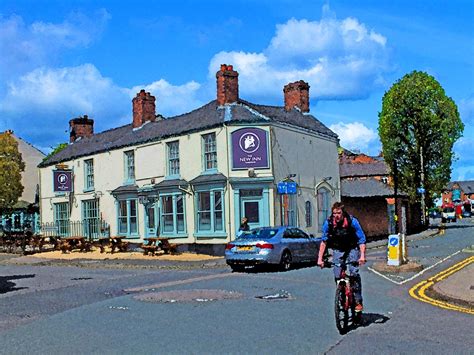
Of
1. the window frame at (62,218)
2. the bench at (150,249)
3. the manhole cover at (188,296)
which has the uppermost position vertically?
the window frame at (62,218)

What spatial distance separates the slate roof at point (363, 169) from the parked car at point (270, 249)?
57505 mm

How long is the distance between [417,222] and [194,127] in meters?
31.1

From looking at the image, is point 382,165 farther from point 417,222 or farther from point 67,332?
point 67,332

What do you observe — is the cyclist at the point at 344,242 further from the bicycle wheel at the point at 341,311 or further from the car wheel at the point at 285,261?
the car wheel at the point at 285,261

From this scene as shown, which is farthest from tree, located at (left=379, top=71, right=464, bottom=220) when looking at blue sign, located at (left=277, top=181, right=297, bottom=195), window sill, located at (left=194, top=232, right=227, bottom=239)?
window sill, located at (left=194, top=232, right=227, bottom=239)

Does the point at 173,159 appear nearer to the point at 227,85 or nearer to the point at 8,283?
the point at 227,85

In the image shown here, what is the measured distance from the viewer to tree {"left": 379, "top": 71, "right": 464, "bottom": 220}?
46.6 m

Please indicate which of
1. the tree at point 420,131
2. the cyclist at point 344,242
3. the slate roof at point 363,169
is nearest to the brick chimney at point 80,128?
the tree at point 420,131

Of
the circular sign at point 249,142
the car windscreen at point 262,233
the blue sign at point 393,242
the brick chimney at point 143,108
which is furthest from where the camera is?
the brick chimney at point 143,108

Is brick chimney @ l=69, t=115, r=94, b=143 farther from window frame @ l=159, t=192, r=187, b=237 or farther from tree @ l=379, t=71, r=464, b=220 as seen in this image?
tree @ l=379, t=71, r=464, b=220

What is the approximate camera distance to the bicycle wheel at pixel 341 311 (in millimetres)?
8297

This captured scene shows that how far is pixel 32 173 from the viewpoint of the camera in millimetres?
66750

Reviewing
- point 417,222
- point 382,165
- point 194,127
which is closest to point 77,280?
point 194,127

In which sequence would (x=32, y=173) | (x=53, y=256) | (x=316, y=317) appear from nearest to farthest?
(x=316, y=317) → (x=53, y=256) → (x=32, y=173)
